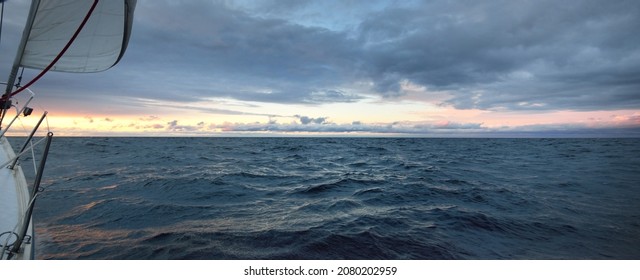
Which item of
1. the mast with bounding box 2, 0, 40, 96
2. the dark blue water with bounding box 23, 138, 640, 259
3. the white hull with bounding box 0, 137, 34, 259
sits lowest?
the dark blue water with bounding box 23, 138, 640, 259

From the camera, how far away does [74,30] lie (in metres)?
5.76

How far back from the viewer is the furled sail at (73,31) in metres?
5.36

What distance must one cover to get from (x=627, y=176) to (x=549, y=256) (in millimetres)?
18277

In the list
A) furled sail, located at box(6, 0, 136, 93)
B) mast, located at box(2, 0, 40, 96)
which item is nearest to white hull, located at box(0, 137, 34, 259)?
mast, located at box(2, 0, 40, 96)

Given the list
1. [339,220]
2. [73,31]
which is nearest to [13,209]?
[73,31]

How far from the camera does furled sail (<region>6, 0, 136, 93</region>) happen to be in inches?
211

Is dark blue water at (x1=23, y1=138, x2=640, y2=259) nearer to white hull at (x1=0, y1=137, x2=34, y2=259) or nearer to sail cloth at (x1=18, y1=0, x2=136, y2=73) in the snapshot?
white hull at (x1=0, y1=137, x2=34, y2=259)

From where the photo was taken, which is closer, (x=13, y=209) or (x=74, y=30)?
(x=74, y=30)

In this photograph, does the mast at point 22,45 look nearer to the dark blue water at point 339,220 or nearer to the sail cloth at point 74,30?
the sail cloth at point 74,30

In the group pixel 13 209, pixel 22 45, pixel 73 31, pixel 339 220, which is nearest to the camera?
pixel 22 45

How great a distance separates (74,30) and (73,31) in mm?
28

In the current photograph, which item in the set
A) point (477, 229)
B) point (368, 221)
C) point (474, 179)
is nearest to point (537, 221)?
point (477, 229)

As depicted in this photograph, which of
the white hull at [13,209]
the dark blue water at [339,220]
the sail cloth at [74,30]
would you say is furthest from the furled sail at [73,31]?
the dark blue water at [339,220]

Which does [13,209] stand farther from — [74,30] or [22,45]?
[74,30]
